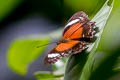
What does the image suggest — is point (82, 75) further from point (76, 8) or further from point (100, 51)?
point (76, 8)

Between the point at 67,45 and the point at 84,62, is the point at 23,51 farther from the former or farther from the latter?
the point at 84,62

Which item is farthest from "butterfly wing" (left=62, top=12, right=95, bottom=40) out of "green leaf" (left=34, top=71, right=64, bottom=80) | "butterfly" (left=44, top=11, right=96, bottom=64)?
"green leaf" (left=34, top=71, right=64, bottom=80)

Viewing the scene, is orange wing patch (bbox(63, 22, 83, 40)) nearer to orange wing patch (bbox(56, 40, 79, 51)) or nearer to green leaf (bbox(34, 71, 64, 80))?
orange wing patch (bbox(56, 40, 79, 51))

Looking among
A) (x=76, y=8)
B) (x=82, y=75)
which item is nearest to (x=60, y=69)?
(x=76, y=8)

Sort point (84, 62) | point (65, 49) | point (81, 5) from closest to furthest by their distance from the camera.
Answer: point (84, 62), point (65, 49), point (81, 5)

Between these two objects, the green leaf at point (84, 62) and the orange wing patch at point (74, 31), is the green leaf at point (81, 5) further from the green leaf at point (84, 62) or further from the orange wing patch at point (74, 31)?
the green leaf at point (84, 62)

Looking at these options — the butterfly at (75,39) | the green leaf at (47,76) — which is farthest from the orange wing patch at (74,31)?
the green leaf at (47,76)

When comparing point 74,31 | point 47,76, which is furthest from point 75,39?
point 47,76
